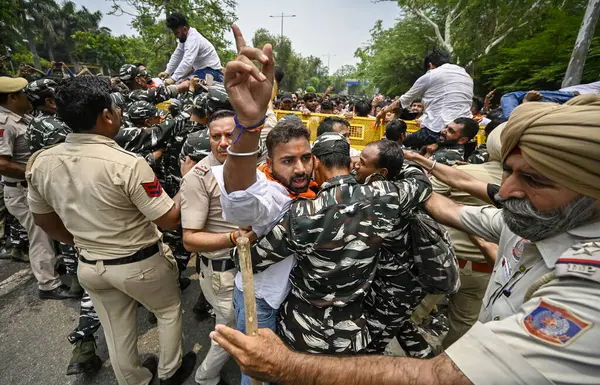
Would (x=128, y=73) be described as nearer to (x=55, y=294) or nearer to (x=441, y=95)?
(x=55, y=294)

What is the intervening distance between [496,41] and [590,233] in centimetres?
1866

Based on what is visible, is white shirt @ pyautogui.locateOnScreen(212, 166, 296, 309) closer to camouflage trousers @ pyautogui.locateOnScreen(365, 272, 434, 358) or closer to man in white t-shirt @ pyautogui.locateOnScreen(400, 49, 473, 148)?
camouflage trousers @ pyautogui.locateOnScreen(365, 272, 434, 358)

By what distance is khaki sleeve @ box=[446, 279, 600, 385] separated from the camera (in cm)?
77

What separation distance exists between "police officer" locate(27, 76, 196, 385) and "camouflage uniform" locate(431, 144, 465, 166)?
9.14ft

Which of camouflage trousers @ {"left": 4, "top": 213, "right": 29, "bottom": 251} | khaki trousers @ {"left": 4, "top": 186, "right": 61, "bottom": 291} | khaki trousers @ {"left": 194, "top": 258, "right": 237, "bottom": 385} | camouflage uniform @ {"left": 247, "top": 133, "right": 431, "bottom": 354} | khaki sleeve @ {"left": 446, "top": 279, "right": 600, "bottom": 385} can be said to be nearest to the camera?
khaki sleeve @ {"left": 446, "top": 279, "right": 600, "bottom": 385}

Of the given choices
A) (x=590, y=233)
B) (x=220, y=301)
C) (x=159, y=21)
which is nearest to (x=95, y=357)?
(x=220, y=301)

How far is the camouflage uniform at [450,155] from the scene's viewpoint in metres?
3.12

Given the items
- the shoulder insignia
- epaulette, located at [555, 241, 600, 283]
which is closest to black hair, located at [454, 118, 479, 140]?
epaulette, located at [555, 241, 600, 283]

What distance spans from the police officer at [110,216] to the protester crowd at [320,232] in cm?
1

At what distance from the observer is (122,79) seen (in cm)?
505

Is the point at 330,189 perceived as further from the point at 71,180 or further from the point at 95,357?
the point at 95,357

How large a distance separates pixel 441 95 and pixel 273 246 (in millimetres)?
3770

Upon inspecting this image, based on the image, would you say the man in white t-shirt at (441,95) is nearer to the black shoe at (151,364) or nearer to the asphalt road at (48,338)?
the asphalt road at (48,338)

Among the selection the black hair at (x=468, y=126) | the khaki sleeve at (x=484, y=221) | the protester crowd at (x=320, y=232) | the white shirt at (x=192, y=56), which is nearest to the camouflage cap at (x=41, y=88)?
the protester crowd at (x=320, y=232)
